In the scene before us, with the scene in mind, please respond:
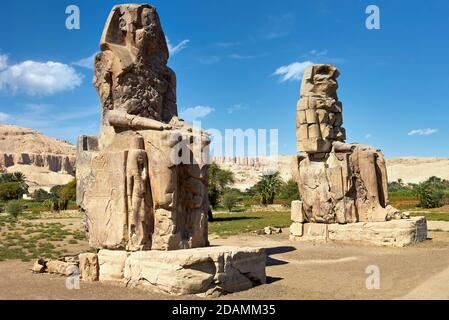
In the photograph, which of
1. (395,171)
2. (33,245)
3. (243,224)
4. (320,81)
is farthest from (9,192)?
(395,171)

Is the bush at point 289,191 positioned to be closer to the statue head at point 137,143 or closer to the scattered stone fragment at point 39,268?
the scattered stone fragment at point 39,268

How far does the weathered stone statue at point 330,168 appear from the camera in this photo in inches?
495

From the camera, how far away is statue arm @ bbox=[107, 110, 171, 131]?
7.31 m

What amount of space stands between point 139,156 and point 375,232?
7.52 meters

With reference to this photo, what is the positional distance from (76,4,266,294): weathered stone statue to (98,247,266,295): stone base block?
1cm

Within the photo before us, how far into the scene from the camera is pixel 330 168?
12.9m

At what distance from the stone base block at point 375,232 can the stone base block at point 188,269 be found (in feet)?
19.2

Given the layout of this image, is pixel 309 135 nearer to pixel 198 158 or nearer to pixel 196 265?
pixel 198 158

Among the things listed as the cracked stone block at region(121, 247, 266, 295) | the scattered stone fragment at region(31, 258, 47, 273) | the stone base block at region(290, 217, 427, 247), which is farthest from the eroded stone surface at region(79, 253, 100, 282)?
the stone base block at region(290, 217, 427, 247)

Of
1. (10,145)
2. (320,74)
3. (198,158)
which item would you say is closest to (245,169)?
(10,145)

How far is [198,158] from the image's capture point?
734 cm

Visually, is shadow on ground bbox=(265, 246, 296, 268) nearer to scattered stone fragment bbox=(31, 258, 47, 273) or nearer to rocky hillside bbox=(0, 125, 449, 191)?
scattered stone fragment bbox=(31, 258, 47, 273)

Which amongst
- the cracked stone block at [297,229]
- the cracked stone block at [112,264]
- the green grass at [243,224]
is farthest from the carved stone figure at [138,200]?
the green grass at [243,224]

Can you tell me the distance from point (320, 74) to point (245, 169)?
8722 centimetres
